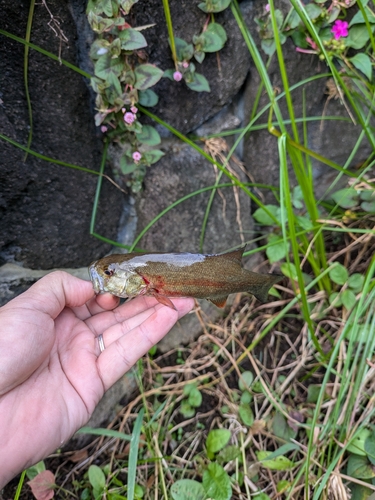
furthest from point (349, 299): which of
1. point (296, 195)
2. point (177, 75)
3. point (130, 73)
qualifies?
point (130, 73)

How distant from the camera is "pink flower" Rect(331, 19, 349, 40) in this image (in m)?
2.18

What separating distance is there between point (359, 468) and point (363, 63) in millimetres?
2177

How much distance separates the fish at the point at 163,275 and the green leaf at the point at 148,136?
67 centimetres

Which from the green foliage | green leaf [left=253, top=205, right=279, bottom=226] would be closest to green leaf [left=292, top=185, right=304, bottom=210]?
green leaf [left=253, top=205, right=279, bottom=226]

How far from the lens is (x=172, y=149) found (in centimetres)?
244

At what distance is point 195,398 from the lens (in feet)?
8.26

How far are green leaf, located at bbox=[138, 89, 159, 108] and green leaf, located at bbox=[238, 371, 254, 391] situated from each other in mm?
1737

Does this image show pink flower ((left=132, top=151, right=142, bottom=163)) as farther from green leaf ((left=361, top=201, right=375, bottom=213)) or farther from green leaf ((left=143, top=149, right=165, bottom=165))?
green leaf ((left=361, top=201, right=375, bottom=213))

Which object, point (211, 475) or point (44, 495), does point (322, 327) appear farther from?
point (44, 495)

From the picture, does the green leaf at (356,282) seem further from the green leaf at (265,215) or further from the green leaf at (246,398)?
the green leaf at (246,398)

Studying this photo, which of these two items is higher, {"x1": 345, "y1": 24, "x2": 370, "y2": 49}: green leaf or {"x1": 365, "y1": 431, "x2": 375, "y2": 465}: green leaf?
{"x1": 345, "y1": 24, "x2": 370, "y2": 49}: green leaf

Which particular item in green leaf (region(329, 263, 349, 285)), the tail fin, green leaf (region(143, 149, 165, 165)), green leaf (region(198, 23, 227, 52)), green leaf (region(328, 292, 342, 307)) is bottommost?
green leaf (region(328, 292, 342, 307))

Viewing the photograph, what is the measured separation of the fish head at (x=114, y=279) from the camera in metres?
1.88

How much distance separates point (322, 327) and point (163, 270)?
51.2 inches
